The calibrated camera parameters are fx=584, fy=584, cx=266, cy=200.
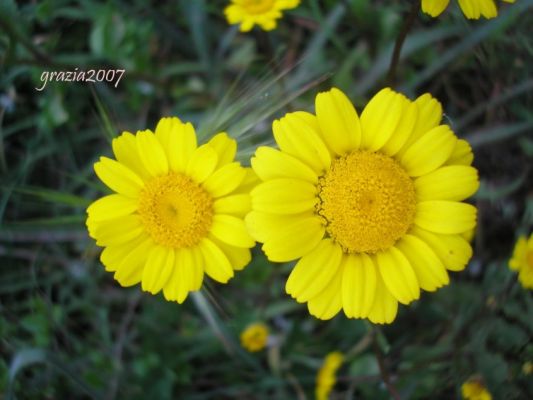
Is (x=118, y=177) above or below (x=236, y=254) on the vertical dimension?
above

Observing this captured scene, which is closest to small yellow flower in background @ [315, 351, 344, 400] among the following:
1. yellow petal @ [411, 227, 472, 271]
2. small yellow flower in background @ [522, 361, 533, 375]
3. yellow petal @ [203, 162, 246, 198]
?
small yellow flower in background @ [522, 361, 533, 375]

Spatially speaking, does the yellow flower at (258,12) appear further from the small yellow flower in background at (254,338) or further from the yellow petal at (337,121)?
the small yellow flower in background at (254,338)

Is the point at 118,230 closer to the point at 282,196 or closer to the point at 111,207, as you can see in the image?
the point at 111,207

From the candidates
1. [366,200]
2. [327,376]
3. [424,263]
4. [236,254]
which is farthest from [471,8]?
[327,376]

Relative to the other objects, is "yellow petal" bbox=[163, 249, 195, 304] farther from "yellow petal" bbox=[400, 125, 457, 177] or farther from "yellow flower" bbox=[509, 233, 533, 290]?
"yellow flower" bbox=[509, 233, 533, 290]

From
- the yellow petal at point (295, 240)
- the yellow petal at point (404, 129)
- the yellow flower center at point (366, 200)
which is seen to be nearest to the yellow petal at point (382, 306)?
the yellow flower center at point (366, 200)
